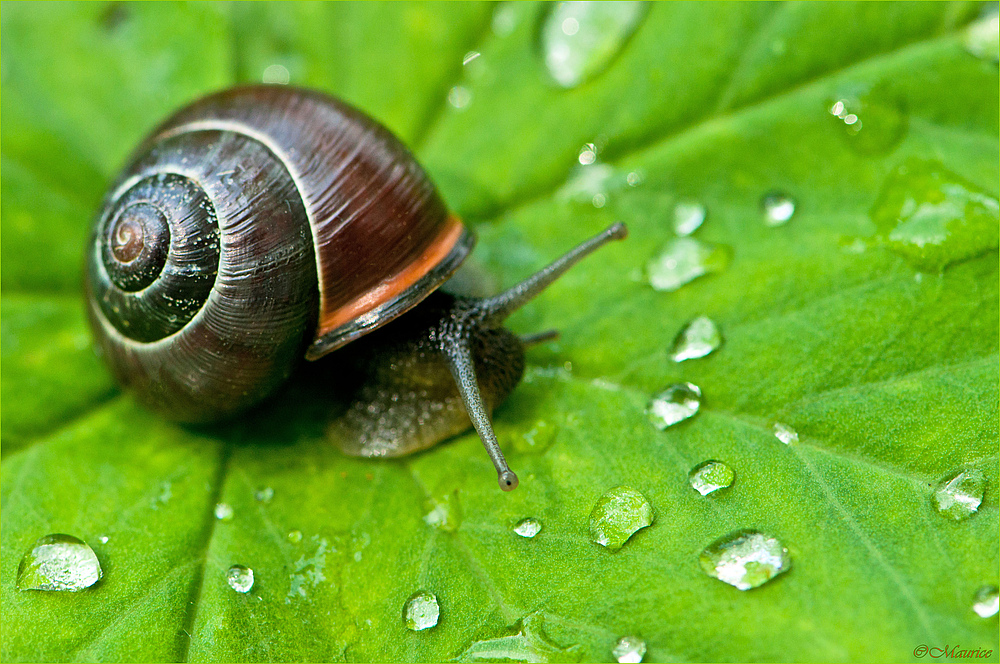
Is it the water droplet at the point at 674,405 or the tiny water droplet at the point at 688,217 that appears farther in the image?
the tiny water droplet at the point at 688,217

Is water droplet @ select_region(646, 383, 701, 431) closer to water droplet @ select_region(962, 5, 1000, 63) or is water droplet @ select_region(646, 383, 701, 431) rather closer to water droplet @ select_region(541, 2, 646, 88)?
water droplet @ select_region(541, 2, 646, 88)

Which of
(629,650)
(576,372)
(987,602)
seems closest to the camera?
(987,602)

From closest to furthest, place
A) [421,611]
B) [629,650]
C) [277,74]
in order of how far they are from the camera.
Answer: [629,650] < [421,611] < [277,74]

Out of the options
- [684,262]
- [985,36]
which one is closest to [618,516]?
[684,262]

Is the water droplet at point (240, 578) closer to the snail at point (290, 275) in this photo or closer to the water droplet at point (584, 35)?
the snail at point (290, 275)

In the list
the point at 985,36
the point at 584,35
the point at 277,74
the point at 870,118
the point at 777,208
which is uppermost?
the point at 277,74

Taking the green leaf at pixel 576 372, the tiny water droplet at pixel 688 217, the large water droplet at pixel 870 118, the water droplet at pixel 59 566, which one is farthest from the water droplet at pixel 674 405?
the water droplet at pixel 59 566

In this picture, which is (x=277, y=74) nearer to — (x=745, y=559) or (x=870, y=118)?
(x=870, y=118)

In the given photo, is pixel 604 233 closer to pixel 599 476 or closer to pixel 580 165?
pixel 580 165
